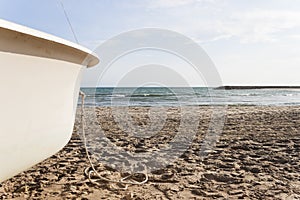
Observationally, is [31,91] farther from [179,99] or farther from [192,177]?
[179,99]

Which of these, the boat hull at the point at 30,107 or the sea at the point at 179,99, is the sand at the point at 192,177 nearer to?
the boat hull at the point at 30,107

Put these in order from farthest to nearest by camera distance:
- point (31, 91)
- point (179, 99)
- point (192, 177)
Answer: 1. point (179, 99)
2. point (192, 177)
3. point (31, 91)

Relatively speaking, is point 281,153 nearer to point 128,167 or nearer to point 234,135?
point 234,135

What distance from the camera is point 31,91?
1417mm

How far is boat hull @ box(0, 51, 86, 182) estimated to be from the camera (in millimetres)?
1272

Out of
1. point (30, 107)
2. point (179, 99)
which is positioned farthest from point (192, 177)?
point (179, 99)

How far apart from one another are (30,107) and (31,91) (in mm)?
77

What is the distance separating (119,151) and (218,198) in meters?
2.10

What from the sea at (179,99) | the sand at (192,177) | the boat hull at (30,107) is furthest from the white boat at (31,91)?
the sea at (179,99)

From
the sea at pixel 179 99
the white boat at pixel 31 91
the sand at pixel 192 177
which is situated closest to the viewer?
the white boat at pixel 31 91

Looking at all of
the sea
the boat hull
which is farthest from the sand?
the sea

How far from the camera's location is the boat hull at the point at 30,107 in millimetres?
1272

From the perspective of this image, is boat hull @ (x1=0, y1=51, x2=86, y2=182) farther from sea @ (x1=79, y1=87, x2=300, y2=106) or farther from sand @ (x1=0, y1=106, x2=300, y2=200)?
sea @ (x1=79, y1=87, x2=300, y2=106)

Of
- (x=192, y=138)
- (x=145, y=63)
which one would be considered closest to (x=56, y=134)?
(x=145, y=63)
